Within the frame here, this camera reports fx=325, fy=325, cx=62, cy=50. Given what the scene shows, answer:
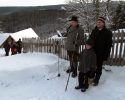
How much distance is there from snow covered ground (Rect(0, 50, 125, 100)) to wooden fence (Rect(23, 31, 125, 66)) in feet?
1.00

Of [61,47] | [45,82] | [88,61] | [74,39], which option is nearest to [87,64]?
[88,61]

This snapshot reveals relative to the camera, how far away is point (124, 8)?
46.2 m

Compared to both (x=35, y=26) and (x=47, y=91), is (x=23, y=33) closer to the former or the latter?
(x=47, y=91)

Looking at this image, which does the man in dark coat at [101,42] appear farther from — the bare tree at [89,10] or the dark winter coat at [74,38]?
the bare tree at [89,10]

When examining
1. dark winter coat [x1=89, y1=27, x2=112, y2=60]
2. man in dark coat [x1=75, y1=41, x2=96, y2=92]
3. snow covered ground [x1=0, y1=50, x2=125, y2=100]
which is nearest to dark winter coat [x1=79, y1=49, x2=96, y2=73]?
man in dark coat [x1=75, y1=41, x2=96, y2=92]

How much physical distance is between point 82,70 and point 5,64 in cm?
505

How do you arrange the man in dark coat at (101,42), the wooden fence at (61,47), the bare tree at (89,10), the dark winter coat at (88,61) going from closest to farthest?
1. the dark winter coat at (88,61)
2. the man in dark coat at (101,42)
3. the wooden fence at (61,47)
4. the bare tree at (89,10)

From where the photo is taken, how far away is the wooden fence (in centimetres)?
1088

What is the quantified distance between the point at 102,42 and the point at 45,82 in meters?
2.49

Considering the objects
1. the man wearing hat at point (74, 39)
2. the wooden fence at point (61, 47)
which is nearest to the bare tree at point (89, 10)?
the wooden fence at point (61, 47)

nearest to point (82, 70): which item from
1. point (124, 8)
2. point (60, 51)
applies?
point (60, 51)

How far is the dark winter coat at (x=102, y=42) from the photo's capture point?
30.1 feet

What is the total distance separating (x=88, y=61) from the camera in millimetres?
8930

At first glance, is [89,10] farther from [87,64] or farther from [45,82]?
[87,64]
